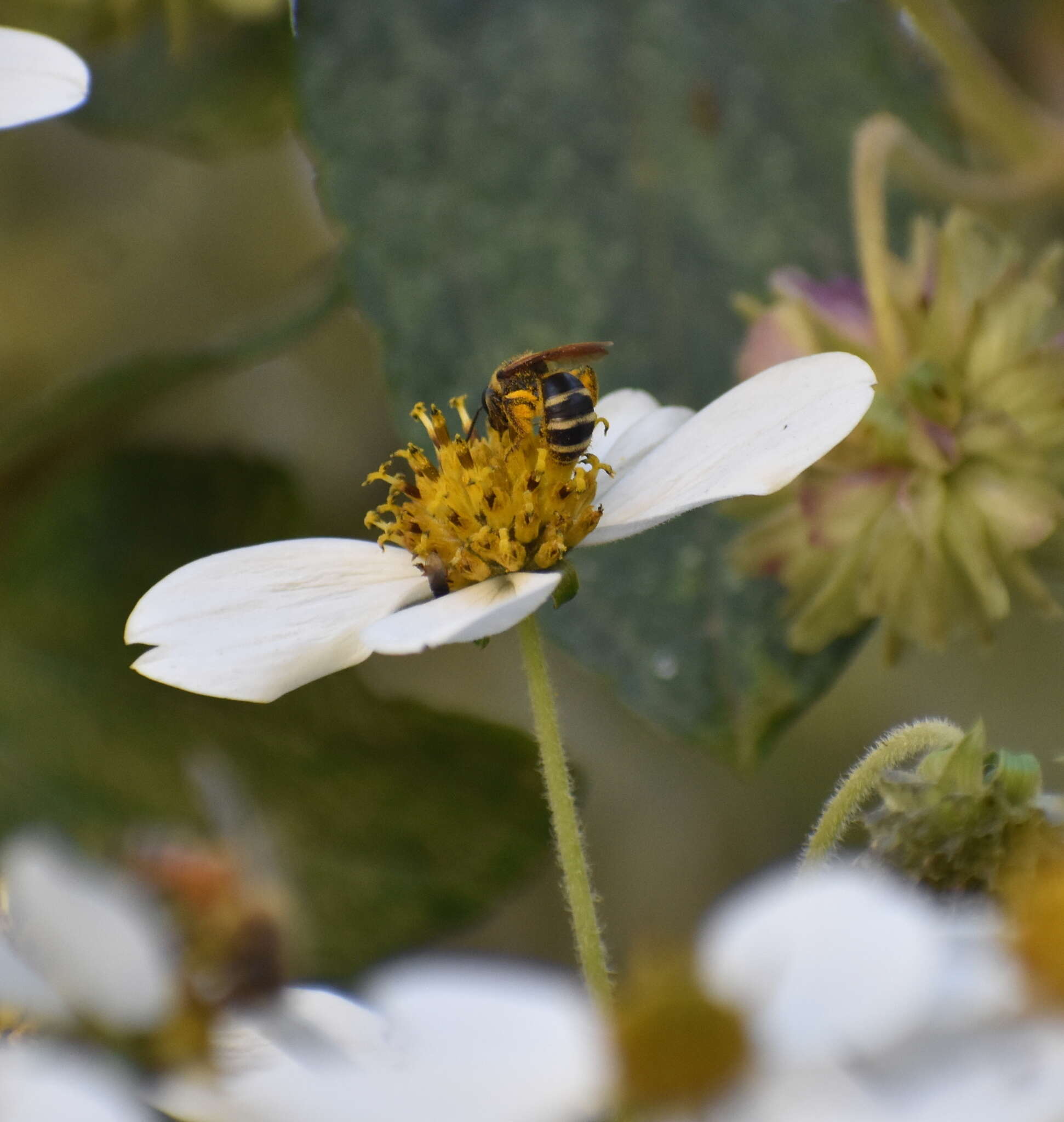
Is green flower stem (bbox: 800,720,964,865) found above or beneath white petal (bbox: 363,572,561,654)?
beneath

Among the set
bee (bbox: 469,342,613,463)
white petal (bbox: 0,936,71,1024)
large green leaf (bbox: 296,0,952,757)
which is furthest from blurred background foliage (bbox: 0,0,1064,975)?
white petal (bbox: 0,936,71,1024)

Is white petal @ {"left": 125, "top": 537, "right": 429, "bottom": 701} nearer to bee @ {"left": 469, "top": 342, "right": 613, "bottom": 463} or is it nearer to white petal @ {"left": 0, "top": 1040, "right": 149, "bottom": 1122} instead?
bee @ {"left": 469, "top": 342, "right": 613, "bottom": 463}

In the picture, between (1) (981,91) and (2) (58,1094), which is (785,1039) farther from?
(1) (981,91)

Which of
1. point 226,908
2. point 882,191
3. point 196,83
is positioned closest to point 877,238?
point 882,191

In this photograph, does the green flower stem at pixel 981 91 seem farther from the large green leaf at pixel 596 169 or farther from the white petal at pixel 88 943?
the white petal at pixel 88 943

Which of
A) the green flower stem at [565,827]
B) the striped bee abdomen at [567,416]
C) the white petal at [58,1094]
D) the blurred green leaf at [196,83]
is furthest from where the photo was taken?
the blurred green leaf at [196,83]

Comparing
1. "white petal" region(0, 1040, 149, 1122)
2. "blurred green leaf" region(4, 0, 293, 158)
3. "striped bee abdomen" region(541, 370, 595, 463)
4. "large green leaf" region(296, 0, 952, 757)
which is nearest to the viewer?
"white petal" region(0, 1040, 149, 1122)

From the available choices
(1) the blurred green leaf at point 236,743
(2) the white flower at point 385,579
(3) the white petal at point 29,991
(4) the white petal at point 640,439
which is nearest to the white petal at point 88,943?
(3) the white petal at point 29,991
